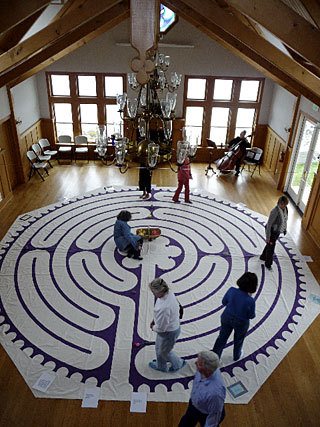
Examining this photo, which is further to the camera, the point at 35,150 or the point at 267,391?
the point at 35,150

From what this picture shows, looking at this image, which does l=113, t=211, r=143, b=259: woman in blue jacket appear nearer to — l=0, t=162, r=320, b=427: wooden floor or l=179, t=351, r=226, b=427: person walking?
l=0, t=162, r=320, b=427: wooden floor

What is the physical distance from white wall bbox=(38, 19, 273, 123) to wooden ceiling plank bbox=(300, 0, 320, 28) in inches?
303

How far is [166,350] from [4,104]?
738 cm

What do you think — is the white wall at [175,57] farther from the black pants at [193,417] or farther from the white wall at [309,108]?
the black pants at [193,417]

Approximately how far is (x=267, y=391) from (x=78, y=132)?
32.2ft

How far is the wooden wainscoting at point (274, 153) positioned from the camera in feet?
33.3

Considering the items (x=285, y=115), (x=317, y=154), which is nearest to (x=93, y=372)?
(x=317, y=154)

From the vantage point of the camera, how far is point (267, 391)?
4.21 meters

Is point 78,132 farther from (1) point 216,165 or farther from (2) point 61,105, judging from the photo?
(1) point 216,165

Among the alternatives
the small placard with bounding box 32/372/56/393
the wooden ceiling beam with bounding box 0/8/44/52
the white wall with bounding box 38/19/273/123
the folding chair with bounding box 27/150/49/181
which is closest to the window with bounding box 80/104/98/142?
the white wall with bounding box 38/19/273/123

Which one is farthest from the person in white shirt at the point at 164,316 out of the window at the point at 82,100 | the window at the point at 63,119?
the window at the point at 63,119

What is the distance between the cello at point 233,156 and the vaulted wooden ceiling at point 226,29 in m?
2.04

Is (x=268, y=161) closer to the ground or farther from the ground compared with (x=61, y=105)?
closer to the ground

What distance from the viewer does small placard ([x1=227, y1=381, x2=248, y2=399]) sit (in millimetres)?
4152
